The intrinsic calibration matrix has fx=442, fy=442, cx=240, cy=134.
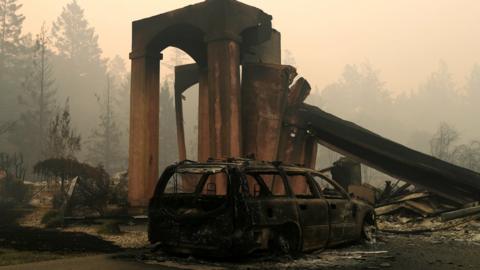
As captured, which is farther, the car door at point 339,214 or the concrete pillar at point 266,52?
the concrete pillar at point 266,52

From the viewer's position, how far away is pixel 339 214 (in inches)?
301

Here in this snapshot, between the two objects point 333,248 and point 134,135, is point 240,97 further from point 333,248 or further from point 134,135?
point 333,248

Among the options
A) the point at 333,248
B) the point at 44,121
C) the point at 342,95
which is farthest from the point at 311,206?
the point at 342,95

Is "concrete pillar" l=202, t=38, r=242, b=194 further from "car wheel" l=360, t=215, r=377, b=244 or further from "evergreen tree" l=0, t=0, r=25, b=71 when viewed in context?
"evergreen tree" l=0, t=0, r=25, b=71

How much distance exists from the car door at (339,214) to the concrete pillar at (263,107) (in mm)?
3530

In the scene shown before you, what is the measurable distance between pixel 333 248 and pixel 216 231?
8.98ft

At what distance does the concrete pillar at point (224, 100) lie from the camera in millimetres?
10344

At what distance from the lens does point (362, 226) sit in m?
8.45

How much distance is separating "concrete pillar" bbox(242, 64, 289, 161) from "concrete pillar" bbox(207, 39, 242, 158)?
0.78m

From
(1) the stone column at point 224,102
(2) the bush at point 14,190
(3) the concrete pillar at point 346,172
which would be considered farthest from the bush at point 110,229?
(2) the bush at point 14,190

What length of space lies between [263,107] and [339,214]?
4.52 metres

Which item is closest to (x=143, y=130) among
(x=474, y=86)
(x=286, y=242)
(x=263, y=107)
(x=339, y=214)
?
(x=263, y=107)

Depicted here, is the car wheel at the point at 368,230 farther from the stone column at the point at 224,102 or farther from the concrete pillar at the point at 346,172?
the concrete pillar at the point at 346,172

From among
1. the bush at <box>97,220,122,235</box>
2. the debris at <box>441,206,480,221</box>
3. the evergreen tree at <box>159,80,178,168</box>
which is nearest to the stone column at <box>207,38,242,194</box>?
the bush at <box>97,220,122,235</box>
